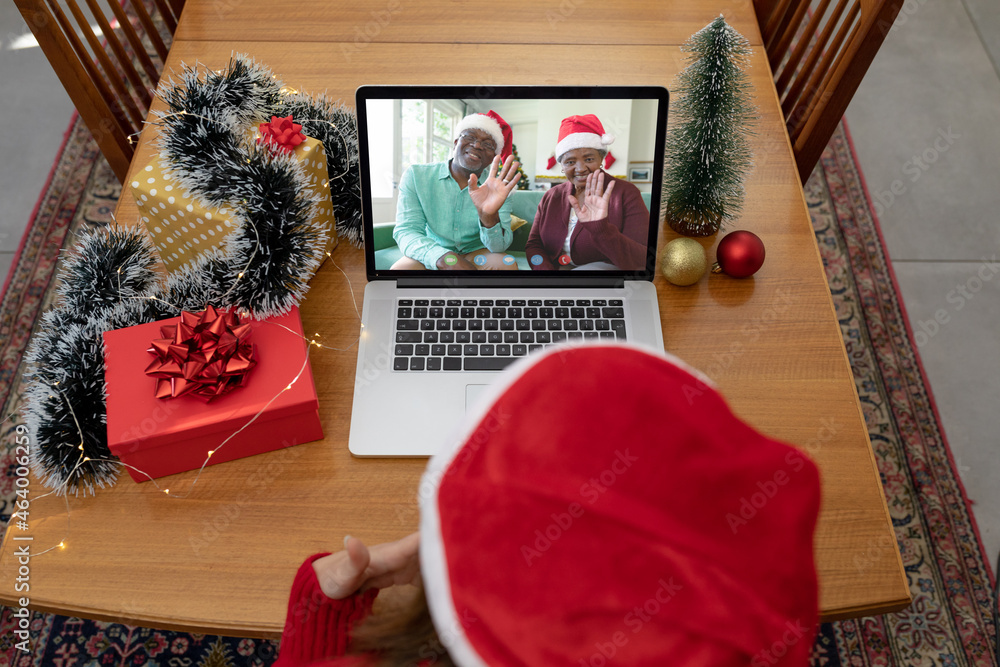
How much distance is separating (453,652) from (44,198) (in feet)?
6.78

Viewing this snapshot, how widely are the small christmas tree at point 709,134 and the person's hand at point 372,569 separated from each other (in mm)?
587

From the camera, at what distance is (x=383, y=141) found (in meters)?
0.85

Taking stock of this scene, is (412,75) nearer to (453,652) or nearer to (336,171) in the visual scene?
(336,171)

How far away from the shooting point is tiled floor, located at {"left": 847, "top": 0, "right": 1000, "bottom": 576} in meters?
1.71

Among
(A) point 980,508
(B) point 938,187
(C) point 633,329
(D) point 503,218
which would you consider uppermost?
(B) point 938,187

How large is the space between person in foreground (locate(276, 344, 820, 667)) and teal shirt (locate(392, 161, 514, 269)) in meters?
0.46

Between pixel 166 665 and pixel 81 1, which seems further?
pixel 81 1

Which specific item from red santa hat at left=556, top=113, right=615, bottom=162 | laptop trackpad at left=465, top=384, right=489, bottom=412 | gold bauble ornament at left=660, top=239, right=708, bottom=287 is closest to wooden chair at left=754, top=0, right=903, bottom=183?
gold bauble ornament at left=660, top=239, right=708, bottom=287

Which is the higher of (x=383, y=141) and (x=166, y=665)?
(x=383, y=141)

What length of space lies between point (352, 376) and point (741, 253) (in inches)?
21.8

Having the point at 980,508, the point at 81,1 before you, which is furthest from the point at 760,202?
the point at 81,1
